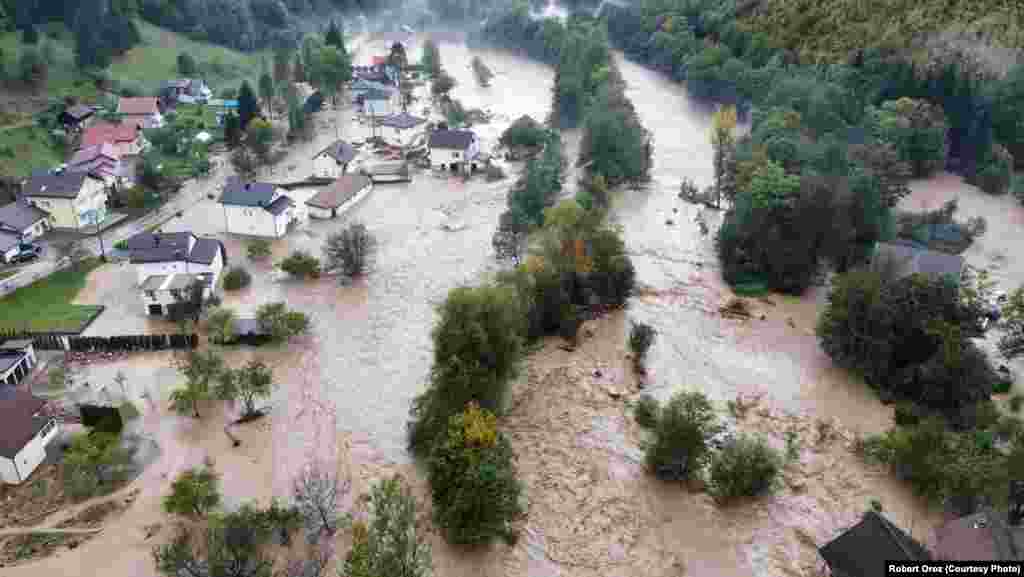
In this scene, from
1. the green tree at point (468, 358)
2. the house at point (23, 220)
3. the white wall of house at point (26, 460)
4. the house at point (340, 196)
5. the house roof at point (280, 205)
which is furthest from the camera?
the house at point (340, 196)

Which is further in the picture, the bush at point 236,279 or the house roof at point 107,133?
the house roof at point 107,133

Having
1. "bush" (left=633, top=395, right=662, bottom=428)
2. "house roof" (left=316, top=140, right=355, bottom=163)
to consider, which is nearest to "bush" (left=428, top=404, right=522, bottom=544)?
"bush" (left=633, top=395, right=662, bottom=428)

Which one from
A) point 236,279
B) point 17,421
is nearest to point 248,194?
point 236,279

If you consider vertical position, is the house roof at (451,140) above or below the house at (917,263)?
below

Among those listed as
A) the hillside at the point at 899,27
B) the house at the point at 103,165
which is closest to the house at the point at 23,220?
the house at the point at 103,165

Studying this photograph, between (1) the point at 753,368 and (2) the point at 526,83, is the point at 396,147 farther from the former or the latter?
(1) the point at 753,368

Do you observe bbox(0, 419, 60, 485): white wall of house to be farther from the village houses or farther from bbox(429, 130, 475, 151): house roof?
bbox(429, 130, 475, 151): house roof

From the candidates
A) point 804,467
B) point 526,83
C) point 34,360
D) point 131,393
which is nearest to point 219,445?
point 131,393

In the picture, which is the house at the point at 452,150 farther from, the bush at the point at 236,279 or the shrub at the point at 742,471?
the shrub at the point at 742,471
